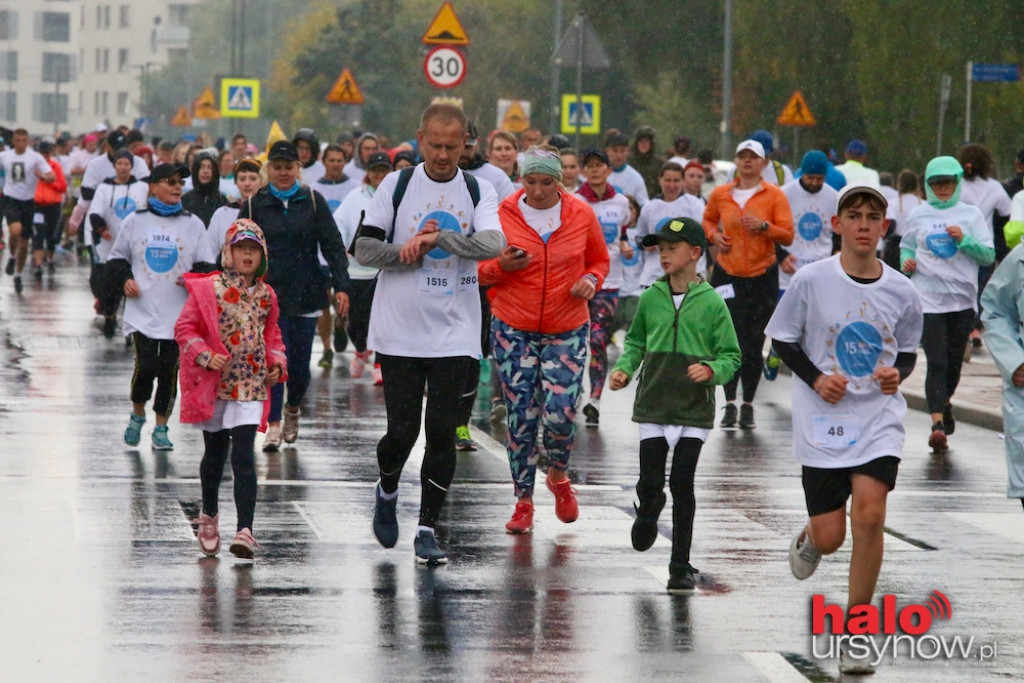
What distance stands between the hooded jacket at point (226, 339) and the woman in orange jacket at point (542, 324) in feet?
3.86

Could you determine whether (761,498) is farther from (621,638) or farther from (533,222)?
(621,638)

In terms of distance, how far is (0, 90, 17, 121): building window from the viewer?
195625 mm

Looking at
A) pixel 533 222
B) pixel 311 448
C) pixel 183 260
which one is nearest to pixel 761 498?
pixel 533 222

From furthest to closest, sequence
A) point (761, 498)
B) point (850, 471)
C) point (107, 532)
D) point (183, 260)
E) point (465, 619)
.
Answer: point (183, 260) < point (761, 498) < point (107, 532) < point (465, 619) < point (850, 471)

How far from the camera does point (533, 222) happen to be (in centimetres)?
1052

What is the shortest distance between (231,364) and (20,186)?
20.1 m

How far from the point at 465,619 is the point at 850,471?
1.65 m

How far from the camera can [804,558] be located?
8.07 metres

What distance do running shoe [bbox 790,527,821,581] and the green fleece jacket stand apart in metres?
1.15

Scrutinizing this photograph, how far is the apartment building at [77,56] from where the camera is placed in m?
189

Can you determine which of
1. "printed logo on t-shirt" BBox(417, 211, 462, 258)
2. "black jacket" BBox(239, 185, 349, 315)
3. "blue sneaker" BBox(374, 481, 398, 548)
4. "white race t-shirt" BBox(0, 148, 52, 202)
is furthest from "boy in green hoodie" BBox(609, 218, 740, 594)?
"white race t-shirt" BBox(0, 148, 52, 202)

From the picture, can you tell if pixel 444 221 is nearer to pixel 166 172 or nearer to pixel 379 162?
pixel 166 172

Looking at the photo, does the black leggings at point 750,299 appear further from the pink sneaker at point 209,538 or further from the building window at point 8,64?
the building window at point 8,64

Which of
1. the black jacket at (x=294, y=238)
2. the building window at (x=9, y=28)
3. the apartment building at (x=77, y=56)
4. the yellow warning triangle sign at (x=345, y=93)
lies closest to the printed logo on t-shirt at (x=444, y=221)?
the black jacket at (x=294, y=238)
